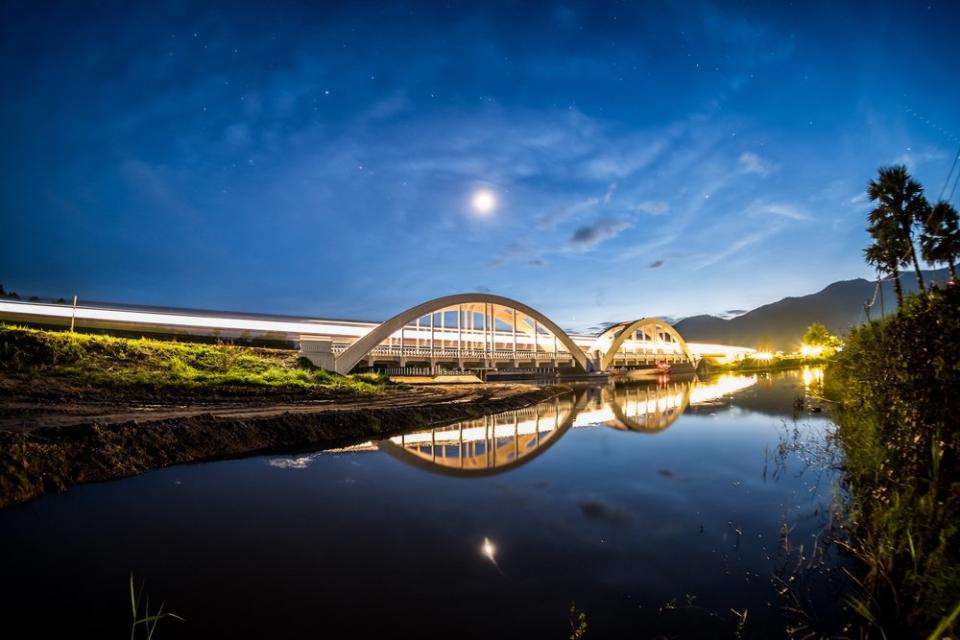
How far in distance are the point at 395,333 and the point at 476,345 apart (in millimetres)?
12313

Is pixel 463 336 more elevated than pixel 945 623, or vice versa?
pixel 463 336

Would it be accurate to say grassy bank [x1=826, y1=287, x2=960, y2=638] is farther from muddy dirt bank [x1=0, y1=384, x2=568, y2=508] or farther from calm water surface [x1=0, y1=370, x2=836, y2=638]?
muddy dirt bank [x1=0, y1=384, x2=568, y2=508]

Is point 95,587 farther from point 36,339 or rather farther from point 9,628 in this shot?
point 36,339

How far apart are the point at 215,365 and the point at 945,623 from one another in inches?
1117

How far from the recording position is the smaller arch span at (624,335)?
6233 centimetres

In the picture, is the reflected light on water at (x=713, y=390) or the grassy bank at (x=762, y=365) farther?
the grassy bank at (x=762, y=365)

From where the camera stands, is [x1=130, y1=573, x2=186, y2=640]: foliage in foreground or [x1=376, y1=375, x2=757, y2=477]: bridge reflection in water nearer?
[x1=130, y1=573, x2=186, y2=640]: foliage in foreground

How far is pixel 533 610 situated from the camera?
14.7 feet

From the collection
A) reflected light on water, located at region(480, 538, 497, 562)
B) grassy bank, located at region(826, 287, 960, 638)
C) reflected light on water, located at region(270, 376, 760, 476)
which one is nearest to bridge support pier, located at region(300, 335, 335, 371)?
reflected light on water, located at region(270, 376, 760, 476)

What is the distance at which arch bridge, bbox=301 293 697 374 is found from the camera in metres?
35.0

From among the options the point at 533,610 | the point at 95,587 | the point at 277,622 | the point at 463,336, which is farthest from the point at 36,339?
the point at 463,336

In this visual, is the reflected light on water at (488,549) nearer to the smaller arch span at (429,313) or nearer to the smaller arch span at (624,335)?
the smaller arch span at (429,313)

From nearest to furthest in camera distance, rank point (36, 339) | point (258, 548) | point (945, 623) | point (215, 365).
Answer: point (945, 623) → point (258, 548) → point (36, 339) → point (215, 365)

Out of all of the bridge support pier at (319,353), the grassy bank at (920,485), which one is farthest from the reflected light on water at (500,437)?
the bridge support pier at (319,353)
